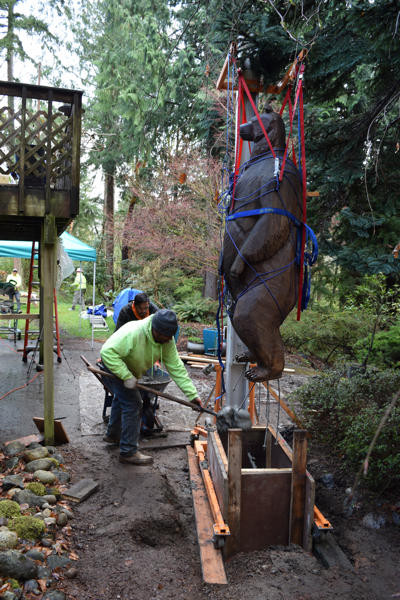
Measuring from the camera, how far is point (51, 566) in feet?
10.0

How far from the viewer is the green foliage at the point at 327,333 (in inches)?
361

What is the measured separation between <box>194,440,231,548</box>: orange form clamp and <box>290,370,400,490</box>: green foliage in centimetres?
139

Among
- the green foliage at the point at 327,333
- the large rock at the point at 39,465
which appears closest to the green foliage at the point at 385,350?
the green foliage at the point at 327,333

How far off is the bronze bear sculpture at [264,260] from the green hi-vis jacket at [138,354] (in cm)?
189

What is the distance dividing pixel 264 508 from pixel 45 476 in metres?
2.16

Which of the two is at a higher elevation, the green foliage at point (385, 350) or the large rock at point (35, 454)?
the green foliage at point (385, 350)

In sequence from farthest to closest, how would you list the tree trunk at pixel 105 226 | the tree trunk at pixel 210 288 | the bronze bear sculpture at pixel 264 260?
1. the tree trunk at pixel 105 226
2. the tree trunk at pixel 210 288
3. the bronze bear sculpture at pixel 264 260

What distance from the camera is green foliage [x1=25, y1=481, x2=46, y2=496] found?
3926mm

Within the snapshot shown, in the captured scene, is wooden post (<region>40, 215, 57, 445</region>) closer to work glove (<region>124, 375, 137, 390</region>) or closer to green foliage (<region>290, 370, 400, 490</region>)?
work glove (<region>124, 375, 137, 390</region>)

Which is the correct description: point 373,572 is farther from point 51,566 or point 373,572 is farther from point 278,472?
point 51,566

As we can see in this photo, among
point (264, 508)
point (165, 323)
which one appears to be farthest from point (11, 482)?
point (264, 508)

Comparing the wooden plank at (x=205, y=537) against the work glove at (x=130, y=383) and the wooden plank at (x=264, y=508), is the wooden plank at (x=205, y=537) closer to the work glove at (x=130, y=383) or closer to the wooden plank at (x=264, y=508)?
the wooden plank at (x=264, y=508)

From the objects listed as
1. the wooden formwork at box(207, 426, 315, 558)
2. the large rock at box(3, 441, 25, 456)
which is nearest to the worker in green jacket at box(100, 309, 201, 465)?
the large rock at box(3, 441, 25, 456)

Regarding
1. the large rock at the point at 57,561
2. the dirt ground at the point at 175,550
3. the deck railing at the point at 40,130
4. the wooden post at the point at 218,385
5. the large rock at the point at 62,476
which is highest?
the deck railing at the point at 40,130
